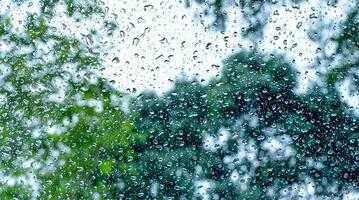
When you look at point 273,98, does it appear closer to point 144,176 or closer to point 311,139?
point 311,139

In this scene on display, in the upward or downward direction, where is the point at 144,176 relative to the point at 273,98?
downward

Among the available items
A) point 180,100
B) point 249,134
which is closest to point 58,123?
point 180,100

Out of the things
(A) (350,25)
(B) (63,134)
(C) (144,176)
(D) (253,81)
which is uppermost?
(A) (350,25)

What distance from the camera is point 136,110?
1.35 meters

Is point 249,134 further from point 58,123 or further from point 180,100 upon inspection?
point 58,123

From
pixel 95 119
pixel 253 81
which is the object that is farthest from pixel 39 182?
pixel 253 81

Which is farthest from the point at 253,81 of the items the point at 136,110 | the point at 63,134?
the point at 63,134

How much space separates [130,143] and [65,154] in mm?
Answer: 192

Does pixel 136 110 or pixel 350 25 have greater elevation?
pixel 350 25

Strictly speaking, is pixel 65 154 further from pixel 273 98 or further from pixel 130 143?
pixel 273 98

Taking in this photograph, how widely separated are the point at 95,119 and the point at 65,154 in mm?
132

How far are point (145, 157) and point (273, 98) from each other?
0.40m

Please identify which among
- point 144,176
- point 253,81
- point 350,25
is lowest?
point 144,176

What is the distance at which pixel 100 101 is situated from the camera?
1.37 metres
